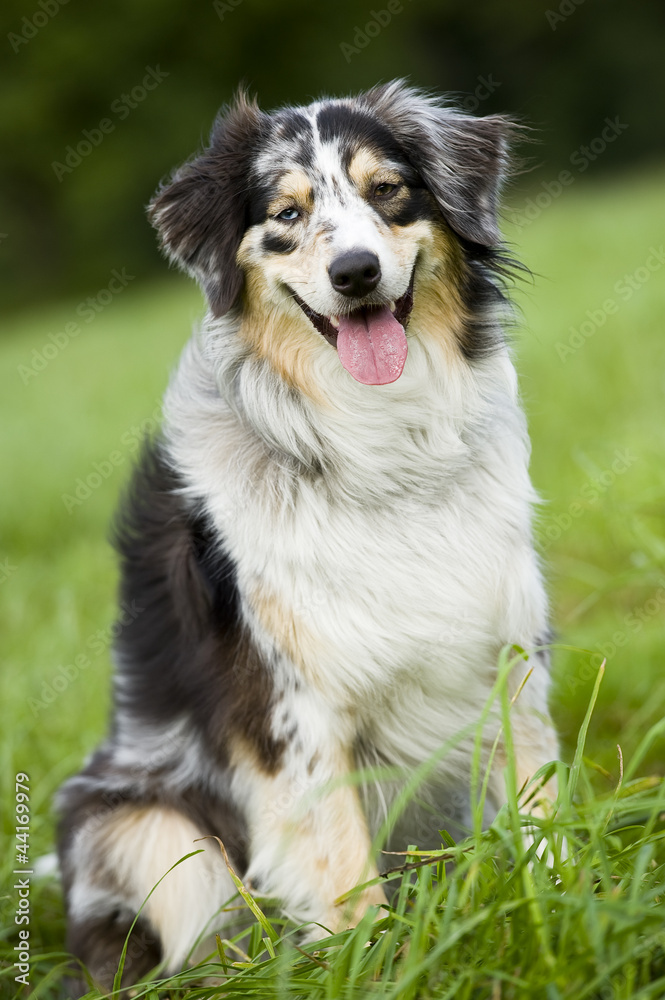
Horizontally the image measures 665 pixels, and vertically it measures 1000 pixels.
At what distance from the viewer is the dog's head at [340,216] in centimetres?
310

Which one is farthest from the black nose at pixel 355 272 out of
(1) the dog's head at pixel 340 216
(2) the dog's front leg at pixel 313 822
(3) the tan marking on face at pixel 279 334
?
(2) the dog's front leg at pixel 313 822

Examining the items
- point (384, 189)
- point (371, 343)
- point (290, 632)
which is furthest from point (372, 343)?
point (290, 632)

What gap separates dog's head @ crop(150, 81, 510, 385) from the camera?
3.10 m

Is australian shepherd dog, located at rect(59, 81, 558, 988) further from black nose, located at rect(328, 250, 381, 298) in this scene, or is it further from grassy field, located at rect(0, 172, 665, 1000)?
grassy field, located at rect(0, 172, 665, 1000)

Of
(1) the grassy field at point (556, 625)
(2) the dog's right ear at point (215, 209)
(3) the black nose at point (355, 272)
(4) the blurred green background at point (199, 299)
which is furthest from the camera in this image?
(4) the blurred green background at point (199, 299)

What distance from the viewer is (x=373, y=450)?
10.5 ft

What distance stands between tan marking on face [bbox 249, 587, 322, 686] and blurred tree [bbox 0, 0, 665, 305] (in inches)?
1013

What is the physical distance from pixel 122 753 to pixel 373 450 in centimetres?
149

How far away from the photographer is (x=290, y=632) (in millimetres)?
3045

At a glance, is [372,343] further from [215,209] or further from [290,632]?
[290,632]

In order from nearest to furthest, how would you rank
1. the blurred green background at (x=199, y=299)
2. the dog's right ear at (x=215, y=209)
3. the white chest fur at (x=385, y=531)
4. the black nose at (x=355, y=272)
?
the black nose at (x=355, y=272) → the white chest fur at (x=385, y=531) → the dog's right ear at (x=215, y=209) → the blurred green background at (x=199, y=299)

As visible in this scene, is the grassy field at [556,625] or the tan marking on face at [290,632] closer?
the grassy field at [556,625]

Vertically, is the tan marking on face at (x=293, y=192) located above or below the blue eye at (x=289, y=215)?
above

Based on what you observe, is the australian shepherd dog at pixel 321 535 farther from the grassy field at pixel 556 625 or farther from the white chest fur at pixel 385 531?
the grassy field at pixel 556 625
